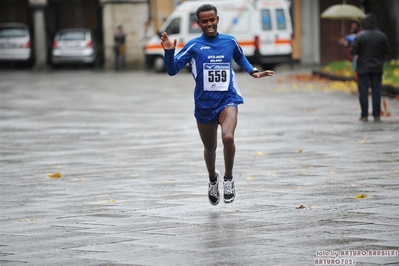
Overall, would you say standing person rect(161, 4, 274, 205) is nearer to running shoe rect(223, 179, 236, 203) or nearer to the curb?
running shoe rect(223, 179, 236, 203)

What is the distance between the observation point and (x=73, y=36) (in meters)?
43.0

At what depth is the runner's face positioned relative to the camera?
856 centimetres

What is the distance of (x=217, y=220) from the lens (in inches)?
317

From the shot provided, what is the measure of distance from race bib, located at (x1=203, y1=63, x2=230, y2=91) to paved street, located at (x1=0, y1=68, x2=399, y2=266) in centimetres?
99

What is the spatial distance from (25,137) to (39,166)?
3.92 meters

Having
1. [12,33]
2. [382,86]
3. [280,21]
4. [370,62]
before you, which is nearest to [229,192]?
[370,62]

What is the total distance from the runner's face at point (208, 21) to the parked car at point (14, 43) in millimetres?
36175

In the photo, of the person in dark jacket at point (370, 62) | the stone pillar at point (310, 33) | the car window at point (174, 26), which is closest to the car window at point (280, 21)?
the car window at point (174, 26)

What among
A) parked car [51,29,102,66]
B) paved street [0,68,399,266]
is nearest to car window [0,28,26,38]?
parked car [51,29,102,66]

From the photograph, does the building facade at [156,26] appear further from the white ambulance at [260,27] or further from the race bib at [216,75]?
the race bib at [216,75]

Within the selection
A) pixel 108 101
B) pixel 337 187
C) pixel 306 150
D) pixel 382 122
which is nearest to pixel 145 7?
pixel 108 101

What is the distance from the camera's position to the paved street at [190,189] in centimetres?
677

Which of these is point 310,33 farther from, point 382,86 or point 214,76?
point 214,76

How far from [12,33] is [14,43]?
42 cm
